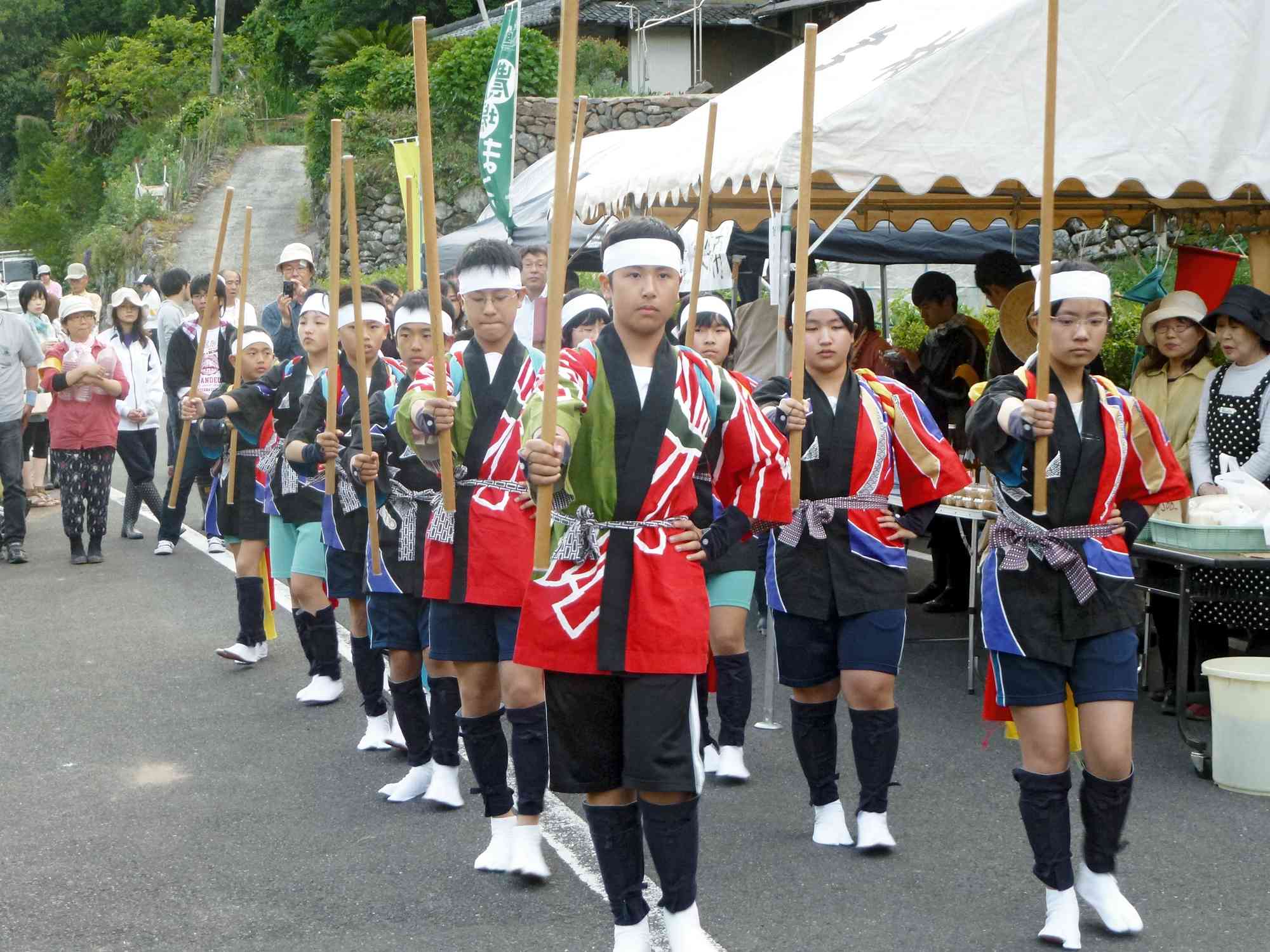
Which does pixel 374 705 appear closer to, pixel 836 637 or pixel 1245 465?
pixel 836 637

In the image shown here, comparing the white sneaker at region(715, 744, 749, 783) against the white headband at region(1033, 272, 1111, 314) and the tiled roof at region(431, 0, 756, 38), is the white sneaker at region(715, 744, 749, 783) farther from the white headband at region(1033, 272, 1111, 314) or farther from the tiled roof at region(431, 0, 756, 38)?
the tiled roof at region(431, 0, 756, 38)

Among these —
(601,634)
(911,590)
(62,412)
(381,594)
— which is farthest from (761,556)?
(62,412)

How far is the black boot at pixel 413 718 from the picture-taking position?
17.7 feet

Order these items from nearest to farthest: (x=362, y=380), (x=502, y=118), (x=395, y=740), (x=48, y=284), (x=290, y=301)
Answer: (x=362, y=380) < (x=395, y=740) < (x=290, y=301) < (x=502, y=118) < (x=48, y=284)

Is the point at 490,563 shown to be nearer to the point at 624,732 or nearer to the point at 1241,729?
the point at 624,732

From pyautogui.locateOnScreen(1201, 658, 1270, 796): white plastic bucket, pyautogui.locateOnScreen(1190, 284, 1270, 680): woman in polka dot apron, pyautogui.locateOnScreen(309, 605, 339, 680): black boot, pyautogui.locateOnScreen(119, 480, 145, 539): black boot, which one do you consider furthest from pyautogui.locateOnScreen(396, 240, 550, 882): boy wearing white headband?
pyautogui.locateOnScreen(119, 480, 145, 539): black boot

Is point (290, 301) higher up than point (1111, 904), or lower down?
higher up

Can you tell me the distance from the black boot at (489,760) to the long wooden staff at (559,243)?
1487 millimetres

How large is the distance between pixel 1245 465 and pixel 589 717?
384cm

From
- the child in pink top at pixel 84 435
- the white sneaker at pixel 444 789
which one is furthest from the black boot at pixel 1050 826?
the child in pink top at pixel 84 435

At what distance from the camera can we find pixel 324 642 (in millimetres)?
6812

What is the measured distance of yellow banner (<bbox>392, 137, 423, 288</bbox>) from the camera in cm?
520

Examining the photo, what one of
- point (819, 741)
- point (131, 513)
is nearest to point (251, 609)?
point (819, 741)

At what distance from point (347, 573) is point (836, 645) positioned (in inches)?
86.3
